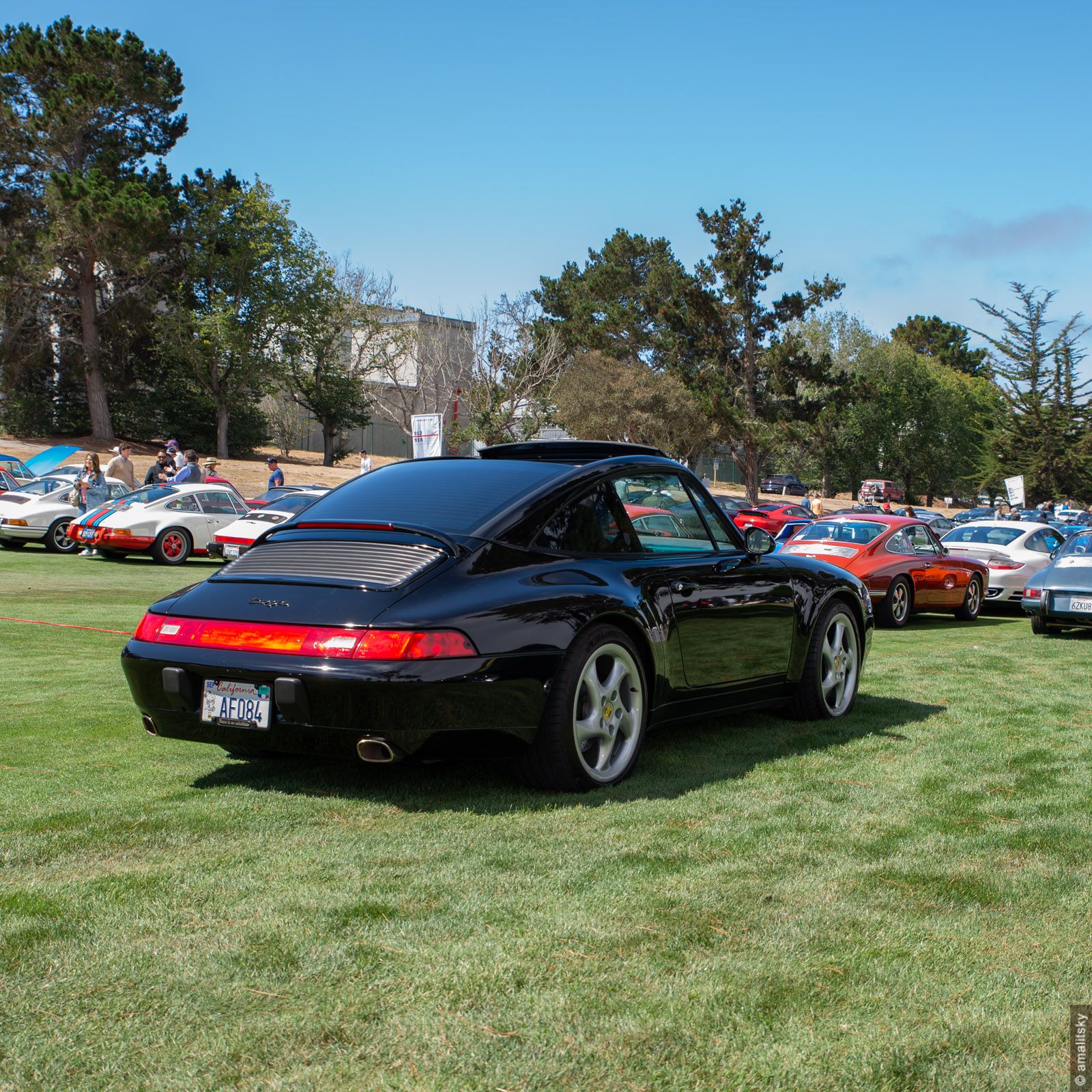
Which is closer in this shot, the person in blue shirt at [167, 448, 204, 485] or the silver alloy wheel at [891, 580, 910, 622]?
the silver alloy wheel at [891, 580, 910, 622]

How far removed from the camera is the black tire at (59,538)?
2436cm

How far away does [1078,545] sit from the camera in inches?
606

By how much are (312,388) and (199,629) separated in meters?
54.3

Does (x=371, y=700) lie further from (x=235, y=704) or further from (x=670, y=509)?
(x=670, y=509)

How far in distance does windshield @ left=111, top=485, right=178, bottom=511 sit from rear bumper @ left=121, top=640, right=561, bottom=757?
19036 millimetres

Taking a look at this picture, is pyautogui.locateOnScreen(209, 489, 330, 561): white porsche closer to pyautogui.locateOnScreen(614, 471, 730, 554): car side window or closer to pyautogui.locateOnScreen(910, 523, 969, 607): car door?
pyautogui.locateOnScreen(910, 523, 969, 607): car door

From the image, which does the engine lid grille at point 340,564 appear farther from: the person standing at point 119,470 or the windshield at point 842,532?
the person standing at point 119,470

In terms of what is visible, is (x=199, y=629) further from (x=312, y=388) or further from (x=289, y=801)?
(x=312, y=388)

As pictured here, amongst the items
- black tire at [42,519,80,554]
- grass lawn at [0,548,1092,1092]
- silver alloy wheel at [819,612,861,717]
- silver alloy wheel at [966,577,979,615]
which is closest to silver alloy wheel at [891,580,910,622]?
silver alloy wheel at [966,577,979,615]

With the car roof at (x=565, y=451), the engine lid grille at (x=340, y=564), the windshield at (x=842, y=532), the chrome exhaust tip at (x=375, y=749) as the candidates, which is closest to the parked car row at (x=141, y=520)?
the windshield at (x=842, y=532)

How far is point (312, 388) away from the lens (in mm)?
58000

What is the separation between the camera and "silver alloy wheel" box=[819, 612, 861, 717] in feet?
24.3

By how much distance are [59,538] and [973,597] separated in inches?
670

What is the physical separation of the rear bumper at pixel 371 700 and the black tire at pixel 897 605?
37.3ft
